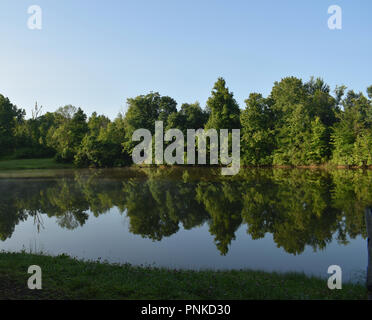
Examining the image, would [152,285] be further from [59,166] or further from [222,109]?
[59,166]

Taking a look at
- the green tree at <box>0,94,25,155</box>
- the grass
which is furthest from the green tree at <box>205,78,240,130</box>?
the grass

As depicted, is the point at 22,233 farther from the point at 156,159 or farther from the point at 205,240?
the point at 156,159

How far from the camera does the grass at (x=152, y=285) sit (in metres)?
5.77

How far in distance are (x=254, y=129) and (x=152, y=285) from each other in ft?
147

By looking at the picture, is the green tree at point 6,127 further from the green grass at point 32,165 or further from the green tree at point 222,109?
the green tree at point 222,109

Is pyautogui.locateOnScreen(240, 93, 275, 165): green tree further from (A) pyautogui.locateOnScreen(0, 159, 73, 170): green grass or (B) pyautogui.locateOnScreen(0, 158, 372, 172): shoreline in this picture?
(A) pyautogui.locateOnScreen(0, 159, 73, 170): green grass

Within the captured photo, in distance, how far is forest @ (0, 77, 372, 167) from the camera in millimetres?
45125

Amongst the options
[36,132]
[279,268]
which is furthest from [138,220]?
[36,132]

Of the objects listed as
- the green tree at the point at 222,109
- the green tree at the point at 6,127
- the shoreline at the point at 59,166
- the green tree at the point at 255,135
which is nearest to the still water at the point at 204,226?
the shoreline at the point at 59,166

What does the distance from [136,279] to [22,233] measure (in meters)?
9.74

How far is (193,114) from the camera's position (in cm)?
5578

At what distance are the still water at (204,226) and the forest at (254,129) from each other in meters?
22.1

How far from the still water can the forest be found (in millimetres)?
22099

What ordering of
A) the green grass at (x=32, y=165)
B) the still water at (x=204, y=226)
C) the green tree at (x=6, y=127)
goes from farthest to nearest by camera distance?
the green tree at (x=6, y=127) → the green grass at (x=32, y=165) → the still water at (x=204, y=226)
